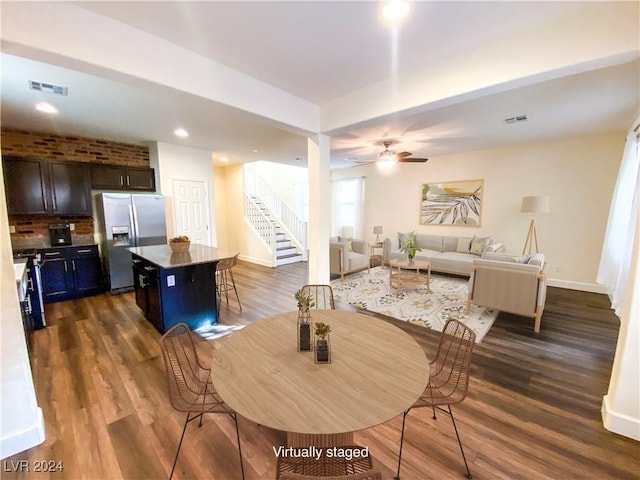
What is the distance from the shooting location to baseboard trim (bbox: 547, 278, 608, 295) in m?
4.62

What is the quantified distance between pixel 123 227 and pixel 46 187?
1198 mm

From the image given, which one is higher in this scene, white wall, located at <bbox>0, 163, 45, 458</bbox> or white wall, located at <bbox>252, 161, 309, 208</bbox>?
white wall, located at <bbox>252, 161, 309, 208</bbox>

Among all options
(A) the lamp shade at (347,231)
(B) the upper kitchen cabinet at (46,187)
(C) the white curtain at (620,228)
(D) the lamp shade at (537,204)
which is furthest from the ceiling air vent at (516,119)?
(B) the upper kitchen cabinet at (46,187)

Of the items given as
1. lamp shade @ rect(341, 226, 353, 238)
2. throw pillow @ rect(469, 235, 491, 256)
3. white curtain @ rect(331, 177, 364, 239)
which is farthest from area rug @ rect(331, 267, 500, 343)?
white curtain @ rect(331, 177, 364, 239)

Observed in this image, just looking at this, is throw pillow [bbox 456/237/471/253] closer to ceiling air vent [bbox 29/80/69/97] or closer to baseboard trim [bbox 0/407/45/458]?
baseboard trim [bbox 0/407/45/458]

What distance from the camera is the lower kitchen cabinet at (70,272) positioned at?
4188 mm

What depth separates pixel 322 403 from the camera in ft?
3.70

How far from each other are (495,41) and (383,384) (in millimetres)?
2544

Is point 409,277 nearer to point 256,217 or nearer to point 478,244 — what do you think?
point 478,244

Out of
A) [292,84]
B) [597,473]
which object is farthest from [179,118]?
[597,473]

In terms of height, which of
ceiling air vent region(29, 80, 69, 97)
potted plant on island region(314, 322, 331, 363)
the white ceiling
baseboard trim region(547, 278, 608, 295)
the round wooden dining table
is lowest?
baseboard trim region(547, 278, 608, 295)

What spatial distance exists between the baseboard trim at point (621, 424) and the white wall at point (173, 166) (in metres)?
6.39

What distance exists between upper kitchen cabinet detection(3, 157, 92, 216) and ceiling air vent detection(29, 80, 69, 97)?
204cm

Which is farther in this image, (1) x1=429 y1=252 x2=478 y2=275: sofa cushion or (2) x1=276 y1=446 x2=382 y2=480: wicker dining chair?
(1) x1=429 y1=252 x2=478 y2=275: sofa cushion
